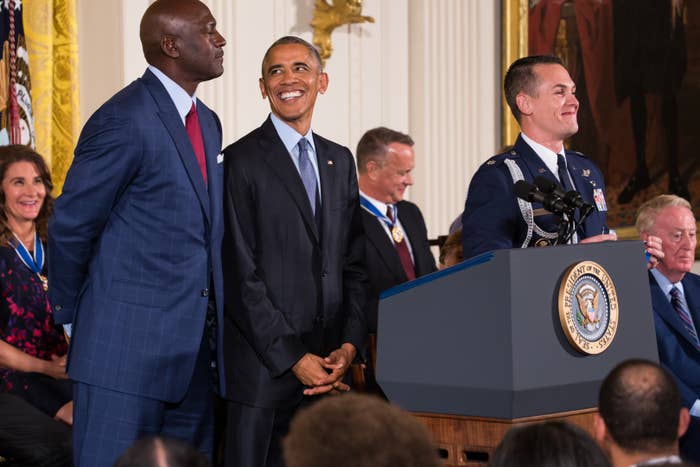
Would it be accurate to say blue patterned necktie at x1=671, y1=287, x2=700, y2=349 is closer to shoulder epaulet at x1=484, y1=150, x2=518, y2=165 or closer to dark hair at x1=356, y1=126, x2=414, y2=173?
shoulder epaulet at x1=484, y1=150, x2=518, y2=165

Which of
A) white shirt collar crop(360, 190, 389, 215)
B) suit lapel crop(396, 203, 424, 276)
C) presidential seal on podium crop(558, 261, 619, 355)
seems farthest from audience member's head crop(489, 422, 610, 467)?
white shirt collar crop(360, 190, 389, 215)

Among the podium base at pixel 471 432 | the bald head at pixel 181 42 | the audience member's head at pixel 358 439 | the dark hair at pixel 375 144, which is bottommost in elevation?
the podium base at pixel 471 432

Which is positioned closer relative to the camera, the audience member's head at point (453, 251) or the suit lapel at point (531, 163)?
the suit lapel at point (531, 163)

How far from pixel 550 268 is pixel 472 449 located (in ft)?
1.80

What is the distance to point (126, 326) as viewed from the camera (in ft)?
11.3

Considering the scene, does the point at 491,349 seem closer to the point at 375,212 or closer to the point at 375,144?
the point at 375,212

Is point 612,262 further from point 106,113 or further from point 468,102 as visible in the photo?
point 468,102

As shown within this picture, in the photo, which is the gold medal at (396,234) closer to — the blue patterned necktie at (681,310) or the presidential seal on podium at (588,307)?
the blue patterned necktie at (681,310)

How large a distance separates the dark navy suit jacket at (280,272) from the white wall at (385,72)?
2381 mm

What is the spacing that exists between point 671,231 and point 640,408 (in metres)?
2.65

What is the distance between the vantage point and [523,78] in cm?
426

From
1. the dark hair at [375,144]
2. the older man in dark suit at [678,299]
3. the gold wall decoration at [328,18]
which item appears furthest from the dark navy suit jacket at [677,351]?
the gold wall decoration at [328,18]

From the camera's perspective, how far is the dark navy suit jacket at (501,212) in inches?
157

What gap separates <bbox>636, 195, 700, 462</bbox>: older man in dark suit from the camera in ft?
15.8
